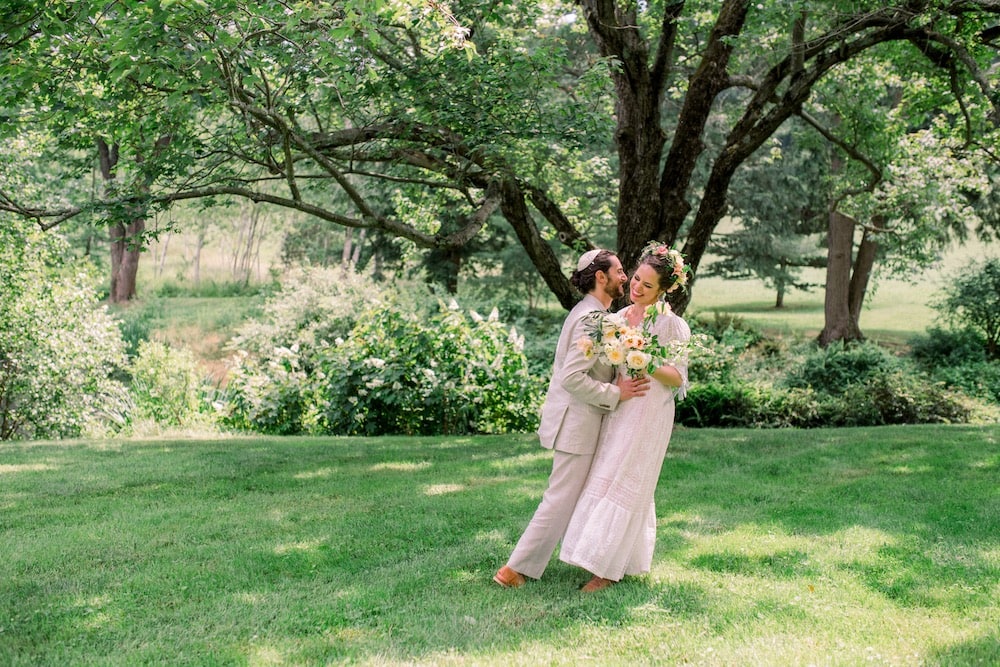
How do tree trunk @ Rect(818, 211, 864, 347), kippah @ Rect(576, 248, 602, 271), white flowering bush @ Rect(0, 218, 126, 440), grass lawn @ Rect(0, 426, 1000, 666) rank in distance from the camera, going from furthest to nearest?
tree trunk @ Rect(818, 211, 864, 347)
white flowering bush @ Rect(0, 218, 126, 440)
kippah @ Rect(576, 248, 602, 271)
grass lawn @ Rect(0, 426, 1000, 666)

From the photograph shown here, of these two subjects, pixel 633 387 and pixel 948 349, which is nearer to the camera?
pixel 633 387

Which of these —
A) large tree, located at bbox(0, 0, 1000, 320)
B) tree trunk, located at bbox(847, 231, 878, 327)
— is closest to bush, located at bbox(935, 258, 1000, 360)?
tree trunk, located at bbox(847, 231, 878, 327)

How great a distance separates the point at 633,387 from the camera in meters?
4.67

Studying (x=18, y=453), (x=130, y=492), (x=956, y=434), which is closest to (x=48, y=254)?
(x=18, y=453)

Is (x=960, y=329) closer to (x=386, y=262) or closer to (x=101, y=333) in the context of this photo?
(x=386, y=262)

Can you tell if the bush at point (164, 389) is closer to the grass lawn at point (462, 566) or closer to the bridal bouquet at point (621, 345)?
the grass lawn at point (462, 566)

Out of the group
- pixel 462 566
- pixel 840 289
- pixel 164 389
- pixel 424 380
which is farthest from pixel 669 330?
pixel 840 289

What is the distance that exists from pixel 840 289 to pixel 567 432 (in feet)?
54.4

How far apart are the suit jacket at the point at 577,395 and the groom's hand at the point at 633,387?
4 cm

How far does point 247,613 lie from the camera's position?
4.50 m

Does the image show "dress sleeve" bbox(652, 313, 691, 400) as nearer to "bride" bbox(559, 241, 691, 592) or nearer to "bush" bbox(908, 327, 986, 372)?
"bride" bbox(559, 241, 691, 592)

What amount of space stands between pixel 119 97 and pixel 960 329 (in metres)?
16.9

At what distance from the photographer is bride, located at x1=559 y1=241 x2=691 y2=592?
183 inches

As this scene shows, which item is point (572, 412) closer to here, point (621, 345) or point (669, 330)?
point (621, 345)
